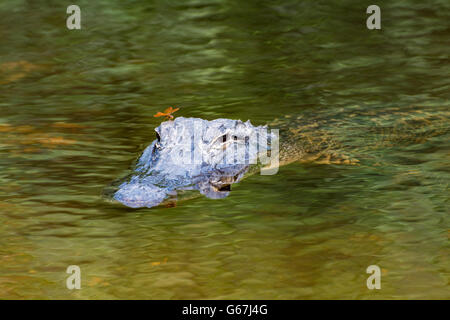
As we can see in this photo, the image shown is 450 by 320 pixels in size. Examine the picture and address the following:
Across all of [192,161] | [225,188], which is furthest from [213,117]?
[225,188]

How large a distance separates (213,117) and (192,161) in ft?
6.79

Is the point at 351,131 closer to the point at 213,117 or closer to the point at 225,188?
the point at 213,117

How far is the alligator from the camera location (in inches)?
225

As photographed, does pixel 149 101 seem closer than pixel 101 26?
Yes

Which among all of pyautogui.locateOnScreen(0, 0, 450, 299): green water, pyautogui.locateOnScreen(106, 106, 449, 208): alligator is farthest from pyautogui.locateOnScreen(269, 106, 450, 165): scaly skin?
pyautogui.locateOnScreen(0, 0, 450, 299): green water

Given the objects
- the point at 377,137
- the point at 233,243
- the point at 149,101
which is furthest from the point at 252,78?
the point at 233,243

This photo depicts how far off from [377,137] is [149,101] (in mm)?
3093

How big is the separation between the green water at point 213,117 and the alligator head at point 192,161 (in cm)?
18

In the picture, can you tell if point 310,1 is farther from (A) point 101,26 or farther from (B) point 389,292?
(B) point 389,292

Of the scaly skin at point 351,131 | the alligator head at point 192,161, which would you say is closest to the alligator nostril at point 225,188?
the alligator head at point 192,161

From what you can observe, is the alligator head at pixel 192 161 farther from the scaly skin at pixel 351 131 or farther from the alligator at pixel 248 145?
the scaly skin at pixel 351 131

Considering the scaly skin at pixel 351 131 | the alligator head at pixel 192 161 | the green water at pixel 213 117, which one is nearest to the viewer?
the green water at pixel 213 117

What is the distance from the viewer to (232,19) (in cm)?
1212

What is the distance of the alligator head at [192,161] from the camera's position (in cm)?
555
